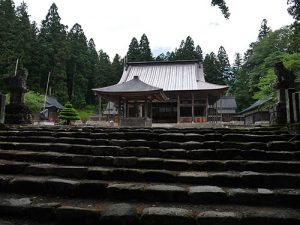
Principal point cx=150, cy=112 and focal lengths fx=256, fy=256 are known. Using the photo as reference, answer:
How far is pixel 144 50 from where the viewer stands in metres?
47.7

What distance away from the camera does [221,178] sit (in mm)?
3354

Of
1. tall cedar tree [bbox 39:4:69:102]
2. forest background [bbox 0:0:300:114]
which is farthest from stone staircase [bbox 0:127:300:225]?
tall cedar tree [bbox 39:4:69:102]

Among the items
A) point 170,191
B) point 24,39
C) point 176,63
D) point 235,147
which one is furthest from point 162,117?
point 24,39

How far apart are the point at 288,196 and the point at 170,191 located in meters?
1.31

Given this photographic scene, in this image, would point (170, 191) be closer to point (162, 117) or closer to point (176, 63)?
point (162, 117)

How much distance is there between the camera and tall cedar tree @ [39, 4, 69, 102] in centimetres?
4356

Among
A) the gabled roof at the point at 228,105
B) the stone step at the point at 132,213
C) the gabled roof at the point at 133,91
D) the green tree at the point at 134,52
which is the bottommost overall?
the stone step at the point at 132,213

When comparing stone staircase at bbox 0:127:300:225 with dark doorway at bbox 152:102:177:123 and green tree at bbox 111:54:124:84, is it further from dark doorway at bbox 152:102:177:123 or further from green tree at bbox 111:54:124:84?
green tree at bbox 111:54:124:84

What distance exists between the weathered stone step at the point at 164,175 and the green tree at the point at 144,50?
44.5 meters

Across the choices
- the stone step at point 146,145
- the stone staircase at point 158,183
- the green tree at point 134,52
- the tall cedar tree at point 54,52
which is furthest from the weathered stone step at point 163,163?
the green tree at point 134,52

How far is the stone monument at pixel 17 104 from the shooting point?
8.45 meters

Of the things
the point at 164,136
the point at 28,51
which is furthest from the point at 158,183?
the point at 28,51

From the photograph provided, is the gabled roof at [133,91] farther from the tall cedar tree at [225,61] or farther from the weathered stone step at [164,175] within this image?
the tall cedar tree at [225,61]

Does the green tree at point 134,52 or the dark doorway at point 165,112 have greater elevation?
the green tree at point 134,52
